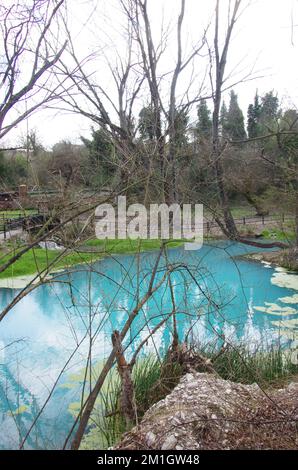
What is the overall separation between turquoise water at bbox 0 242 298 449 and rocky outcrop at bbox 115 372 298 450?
46 cm

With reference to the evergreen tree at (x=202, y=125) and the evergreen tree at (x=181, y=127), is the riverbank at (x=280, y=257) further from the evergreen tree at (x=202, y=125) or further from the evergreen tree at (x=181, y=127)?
the evergreen tree at (x=181, y=127)

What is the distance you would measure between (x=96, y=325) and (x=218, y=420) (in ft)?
12.0

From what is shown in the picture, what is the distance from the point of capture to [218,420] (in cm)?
243

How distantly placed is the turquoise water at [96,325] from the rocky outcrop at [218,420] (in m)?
0.46

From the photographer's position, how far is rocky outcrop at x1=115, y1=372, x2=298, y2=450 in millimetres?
2287

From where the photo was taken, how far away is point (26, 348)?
18.5 ft

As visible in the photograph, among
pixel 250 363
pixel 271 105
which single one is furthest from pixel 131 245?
pixel 271 105

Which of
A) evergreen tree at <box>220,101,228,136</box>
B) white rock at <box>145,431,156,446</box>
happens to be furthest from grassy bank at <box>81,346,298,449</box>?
evergreen tree at <box>220,101,228,136</box>

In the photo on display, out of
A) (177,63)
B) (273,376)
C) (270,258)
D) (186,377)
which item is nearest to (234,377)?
(273,376)

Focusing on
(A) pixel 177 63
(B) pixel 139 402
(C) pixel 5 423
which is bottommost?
(C) pixel 5 423

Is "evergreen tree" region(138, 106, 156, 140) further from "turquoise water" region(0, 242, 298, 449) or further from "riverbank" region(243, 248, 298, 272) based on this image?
"riverbank" region(243, 248, 298, 272)
